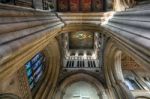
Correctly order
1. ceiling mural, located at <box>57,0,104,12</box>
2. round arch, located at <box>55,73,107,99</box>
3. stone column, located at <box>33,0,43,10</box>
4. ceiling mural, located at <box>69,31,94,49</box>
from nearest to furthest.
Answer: stone column, located at <box>33,0,43,10</box> < round arch, located at <box>55,73,107,99</box> < ceiling mural, located at <box>57,0,104,12</box> < ceiling mural, located at <box>69,31,94,49</box>

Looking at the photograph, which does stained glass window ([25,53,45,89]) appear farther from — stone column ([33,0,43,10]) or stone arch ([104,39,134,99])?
stone arch ([104,39,134,99])

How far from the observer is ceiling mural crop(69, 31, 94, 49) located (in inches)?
727

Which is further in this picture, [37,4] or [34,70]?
[34,70]

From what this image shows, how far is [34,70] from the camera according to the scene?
1007 centimetres

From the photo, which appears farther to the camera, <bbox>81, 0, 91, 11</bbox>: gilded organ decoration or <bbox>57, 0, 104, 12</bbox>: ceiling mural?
<bbox>81, 0, 91, 11</bbox>: gilded organ decoration

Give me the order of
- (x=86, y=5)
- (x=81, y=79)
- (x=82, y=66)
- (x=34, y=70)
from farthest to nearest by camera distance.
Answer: (x=82, y=66)
(x=81, y=79)
(x=86, y=5)
(x=34, y=70)

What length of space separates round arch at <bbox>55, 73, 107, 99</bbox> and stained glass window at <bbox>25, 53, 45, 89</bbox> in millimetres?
1687

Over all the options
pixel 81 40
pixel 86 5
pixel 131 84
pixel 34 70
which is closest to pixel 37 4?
pixel 34 70

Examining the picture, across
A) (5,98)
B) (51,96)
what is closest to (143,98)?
(51,96)

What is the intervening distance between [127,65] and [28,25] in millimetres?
11041

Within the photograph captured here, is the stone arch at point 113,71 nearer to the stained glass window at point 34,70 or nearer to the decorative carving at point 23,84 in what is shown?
the stained glass window at point 34,70

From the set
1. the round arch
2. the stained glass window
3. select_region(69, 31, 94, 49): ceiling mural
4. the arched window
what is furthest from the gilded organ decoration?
select_region(69, 31, 94, 49): ceiling mural

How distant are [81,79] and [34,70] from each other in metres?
3.97

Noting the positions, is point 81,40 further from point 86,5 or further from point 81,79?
point 86,5
